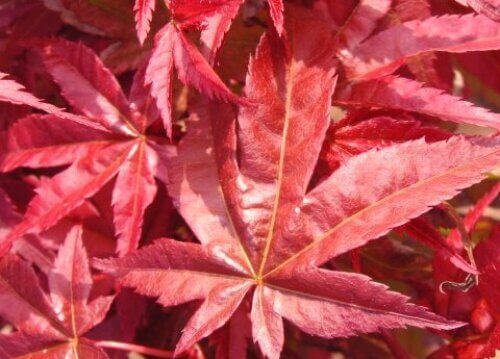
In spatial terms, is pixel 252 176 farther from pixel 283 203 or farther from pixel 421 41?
pixel 421 41

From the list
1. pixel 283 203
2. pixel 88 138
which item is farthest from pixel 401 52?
pixel 88 138

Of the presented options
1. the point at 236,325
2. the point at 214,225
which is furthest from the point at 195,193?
the point at 236,325

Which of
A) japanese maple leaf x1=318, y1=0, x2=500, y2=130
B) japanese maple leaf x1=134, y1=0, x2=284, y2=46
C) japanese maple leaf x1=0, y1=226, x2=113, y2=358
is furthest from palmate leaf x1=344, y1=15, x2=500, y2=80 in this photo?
japanese maple leaf x1=0, y1=226, x2=113, y2=358

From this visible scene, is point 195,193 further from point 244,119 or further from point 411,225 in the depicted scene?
point 411,225

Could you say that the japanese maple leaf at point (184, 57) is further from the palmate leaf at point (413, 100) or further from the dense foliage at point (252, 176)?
the palmate leaf at point (413, 100)

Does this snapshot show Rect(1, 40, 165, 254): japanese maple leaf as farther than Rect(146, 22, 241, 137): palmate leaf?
Yes

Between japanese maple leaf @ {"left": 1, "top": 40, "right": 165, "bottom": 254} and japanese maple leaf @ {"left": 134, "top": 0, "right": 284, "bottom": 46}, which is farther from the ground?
japanese maple leaf @ {"left": 134, "top": 0, "right": 284, "bottom": 46}

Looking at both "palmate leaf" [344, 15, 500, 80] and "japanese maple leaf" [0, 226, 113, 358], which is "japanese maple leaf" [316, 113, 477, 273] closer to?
"palmate leaf" [344, 15, 500, 80]
